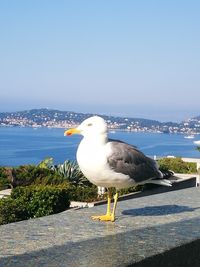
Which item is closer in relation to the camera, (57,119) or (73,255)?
(73,255)

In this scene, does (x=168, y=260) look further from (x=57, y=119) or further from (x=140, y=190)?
(x=57, y=119)

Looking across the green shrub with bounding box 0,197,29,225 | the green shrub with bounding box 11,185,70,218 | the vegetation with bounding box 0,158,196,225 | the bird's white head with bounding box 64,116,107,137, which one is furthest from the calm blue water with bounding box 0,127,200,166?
the bird's white head with bounding box 64,116,107,137

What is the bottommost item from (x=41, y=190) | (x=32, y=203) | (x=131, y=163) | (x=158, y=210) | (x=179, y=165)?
(x=179, y=165)

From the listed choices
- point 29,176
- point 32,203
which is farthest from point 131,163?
point 29,176

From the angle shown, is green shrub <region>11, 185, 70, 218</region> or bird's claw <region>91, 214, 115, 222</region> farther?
green shrub <region>11, 185, 70, 218</region>

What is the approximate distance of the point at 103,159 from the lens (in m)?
5.68

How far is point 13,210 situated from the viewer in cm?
1227

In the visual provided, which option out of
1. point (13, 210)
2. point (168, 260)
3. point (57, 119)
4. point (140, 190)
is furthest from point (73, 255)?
point (57, 119)

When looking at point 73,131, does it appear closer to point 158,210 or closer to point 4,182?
point 158,210

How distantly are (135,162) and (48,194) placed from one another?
7572 mm

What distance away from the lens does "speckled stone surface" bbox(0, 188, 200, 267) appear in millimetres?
3989

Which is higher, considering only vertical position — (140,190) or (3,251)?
(3,251)

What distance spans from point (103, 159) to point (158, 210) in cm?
166

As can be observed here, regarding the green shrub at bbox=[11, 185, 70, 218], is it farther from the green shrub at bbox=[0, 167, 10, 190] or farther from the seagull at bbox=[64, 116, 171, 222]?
the seagull at bbox=[64, 116, 171, 222]
